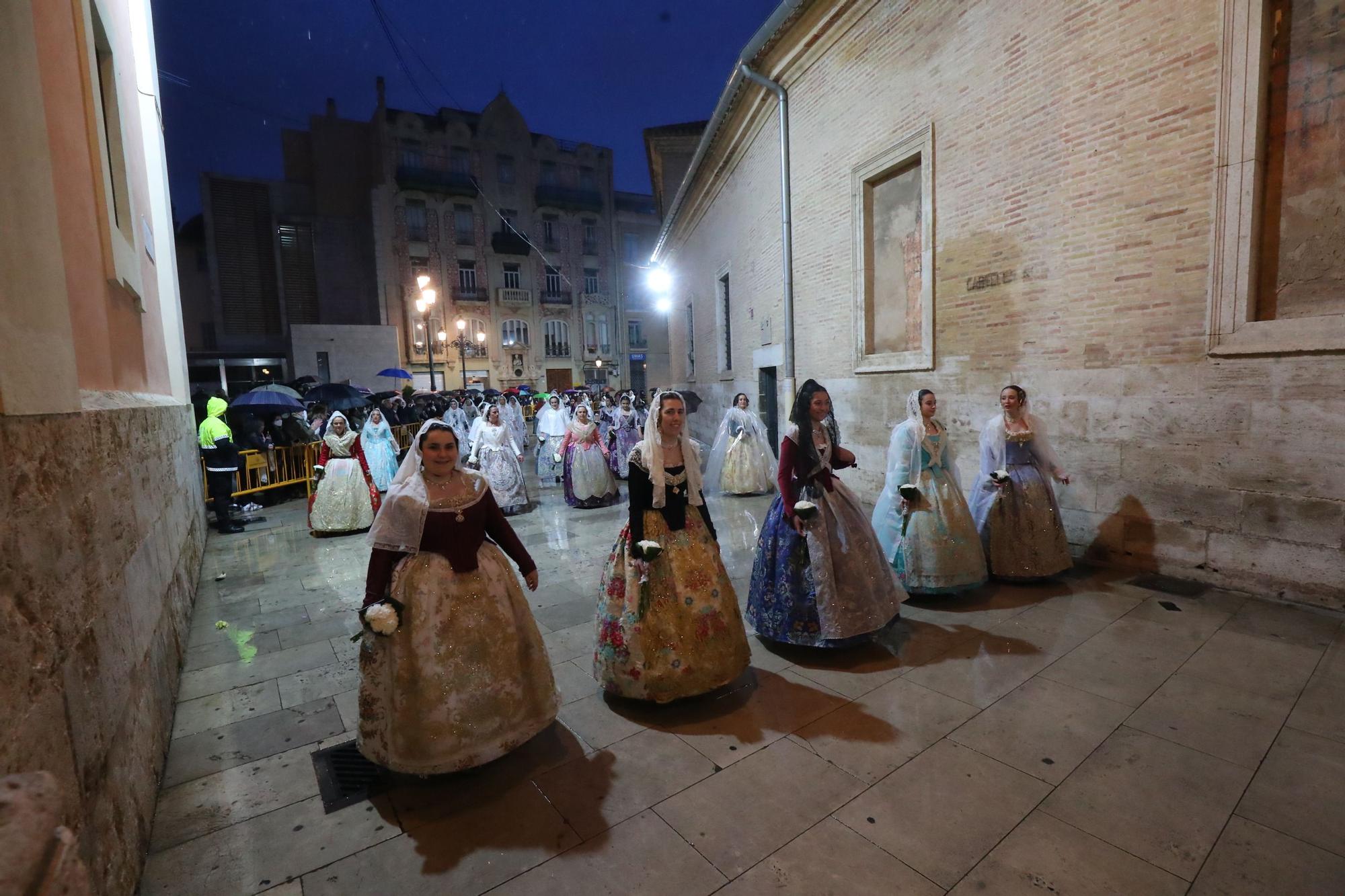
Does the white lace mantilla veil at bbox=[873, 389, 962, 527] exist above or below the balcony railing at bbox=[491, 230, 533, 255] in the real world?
below

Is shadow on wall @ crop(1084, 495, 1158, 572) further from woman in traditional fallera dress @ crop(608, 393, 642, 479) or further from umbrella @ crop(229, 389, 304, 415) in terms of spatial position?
umbrella @ crop(229, 389, 304, 415)

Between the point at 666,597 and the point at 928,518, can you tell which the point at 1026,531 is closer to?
the point at 928,518

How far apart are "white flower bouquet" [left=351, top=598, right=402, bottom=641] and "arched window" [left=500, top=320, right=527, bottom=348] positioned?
35696mm

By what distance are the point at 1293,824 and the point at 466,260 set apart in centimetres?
3874

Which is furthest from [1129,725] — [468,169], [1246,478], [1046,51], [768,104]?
[468,169]

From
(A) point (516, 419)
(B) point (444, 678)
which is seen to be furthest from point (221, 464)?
(A) point (516, 419)

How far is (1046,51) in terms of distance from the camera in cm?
657

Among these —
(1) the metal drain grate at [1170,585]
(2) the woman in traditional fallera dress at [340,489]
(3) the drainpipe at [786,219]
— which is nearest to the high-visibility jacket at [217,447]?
(2) the woman in traditional fallera dress at [340,489]

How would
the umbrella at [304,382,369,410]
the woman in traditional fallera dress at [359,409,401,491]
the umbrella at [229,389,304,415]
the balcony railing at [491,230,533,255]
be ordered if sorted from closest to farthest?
the woman in traditional fallera dress at [359,409,401,491] < the umbrella at [229,389,304,415] < the umbrella at [304,382,369,410] < the balcony railing at [491,230,533,255]

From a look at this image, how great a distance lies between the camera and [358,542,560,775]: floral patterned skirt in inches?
120

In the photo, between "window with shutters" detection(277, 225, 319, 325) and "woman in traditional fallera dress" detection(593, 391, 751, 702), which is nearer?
"woman in traditional fallera dress" detection(593, 391, 751, 702)

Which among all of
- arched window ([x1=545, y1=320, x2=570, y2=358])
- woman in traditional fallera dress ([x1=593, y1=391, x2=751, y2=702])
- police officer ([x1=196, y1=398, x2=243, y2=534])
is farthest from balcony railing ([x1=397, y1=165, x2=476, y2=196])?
woman in traditional fallera dress ([x1=593, y1=391, x2=751, y2=702])

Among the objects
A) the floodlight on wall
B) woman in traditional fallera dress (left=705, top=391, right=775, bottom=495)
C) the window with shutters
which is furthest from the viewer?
the window with shutters

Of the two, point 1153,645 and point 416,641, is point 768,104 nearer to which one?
point 1153,645
